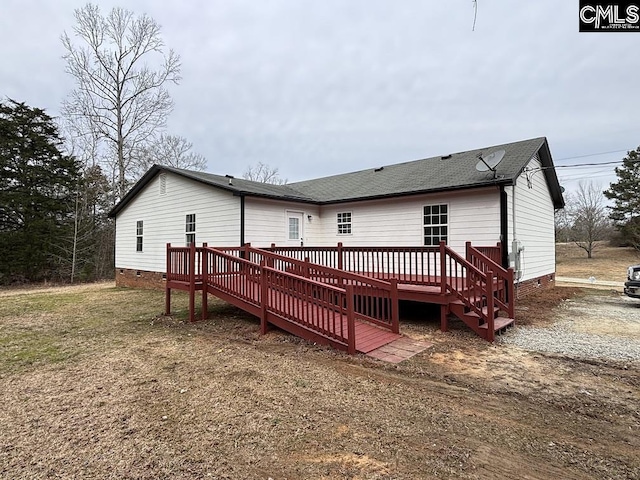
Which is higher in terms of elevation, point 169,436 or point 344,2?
point 344,2

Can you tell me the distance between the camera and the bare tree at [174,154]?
24156 mm

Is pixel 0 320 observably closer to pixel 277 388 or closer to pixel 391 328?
pixel 277 388

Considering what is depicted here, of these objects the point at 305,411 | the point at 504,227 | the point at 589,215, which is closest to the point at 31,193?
the point at 305,411

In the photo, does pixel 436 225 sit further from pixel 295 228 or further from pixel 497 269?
pixel 295 228

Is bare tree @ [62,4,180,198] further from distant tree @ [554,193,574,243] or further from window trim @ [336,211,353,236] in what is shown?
distant tree @ [554,193,574,243]

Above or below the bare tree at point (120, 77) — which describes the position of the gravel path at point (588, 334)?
below

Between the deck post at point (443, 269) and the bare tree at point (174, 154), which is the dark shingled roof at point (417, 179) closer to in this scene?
the deck post at point (443, 269)

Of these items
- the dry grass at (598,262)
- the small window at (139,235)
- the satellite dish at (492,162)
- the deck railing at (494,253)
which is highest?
the satellite dish at (492,162)

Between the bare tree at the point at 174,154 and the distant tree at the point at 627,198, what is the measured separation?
32.3 meters

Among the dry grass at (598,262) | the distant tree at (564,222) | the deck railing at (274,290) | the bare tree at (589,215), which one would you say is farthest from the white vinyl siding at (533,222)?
the distant tree at (564,222)

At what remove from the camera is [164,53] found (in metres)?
21.0

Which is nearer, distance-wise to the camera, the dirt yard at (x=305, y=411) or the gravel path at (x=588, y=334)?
the dirt yard at (x=305, y=411)

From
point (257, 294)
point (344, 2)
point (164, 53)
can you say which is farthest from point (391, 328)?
point (164, 53)

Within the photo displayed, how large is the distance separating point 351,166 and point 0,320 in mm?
24425
